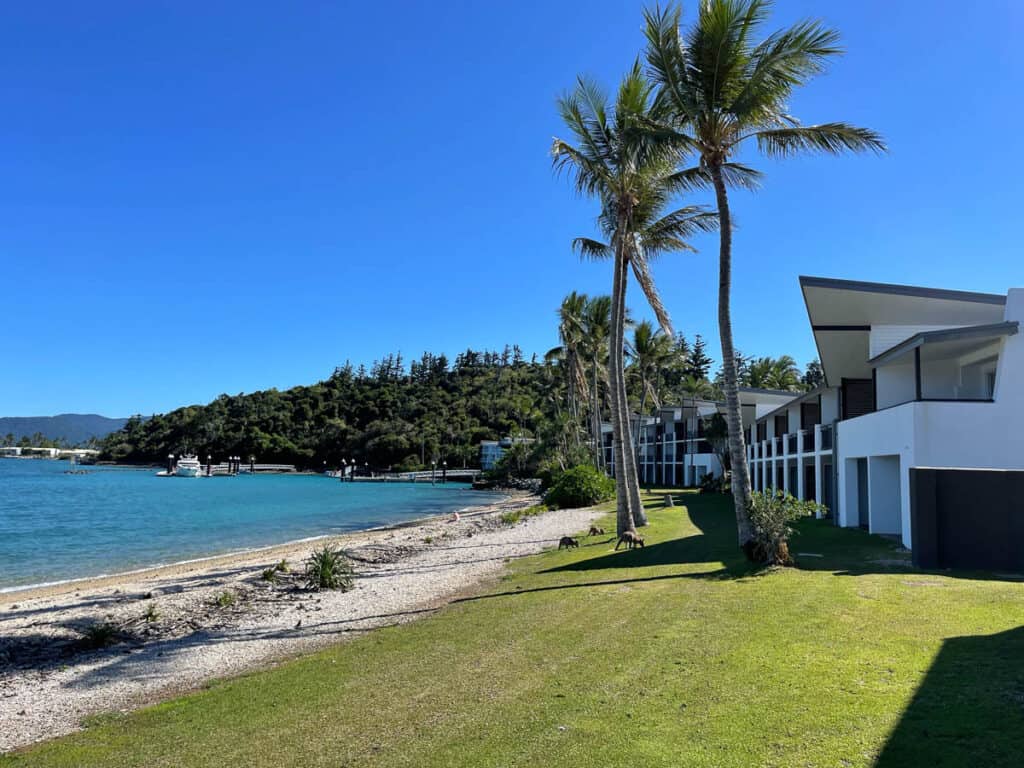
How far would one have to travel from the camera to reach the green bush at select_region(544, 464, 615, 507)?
3434 cm

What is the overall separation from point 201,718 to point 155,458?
15119 centimetres

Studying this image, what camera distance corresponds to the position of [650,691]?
18.9ft

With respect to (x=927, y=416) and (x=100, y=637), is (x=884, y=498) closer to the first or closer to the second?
(x=927, y=416)

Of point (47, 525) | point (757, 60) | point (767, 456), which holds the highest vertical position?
point (757, 60)

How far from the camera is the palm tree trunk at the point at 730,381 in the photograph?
11.9 metres

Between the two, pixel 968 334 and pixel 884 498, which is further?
pixel 884 498

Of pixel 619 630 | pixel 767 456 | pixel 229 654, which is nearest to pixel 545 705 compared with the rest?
pixel 619 630

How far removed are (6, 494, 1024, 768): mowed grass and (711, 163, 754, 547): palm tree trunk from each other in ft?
6.37

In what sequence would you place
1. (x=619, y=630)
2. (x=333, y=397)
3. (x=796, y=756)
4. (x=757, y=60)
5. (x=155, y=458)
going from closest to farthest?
(x=796, y=756)
(x=619, y=630)
(x=757, y=60)
(x=333, y=397)
(x=155, y=458)

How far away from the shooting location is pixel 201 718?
6.30m

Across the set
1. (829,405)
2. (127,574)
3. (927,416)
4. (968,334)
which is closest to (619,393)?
(927,416)

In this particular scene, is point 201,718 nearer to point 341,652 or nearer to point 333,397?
point 341,652

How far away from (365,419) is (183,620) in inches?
4364

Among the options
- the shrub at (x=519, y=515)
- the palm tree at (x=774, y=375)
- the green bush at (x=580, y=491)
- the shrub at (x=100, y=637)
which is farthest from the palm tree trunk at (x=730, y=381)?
the palm tree at (x=774, y=375)
